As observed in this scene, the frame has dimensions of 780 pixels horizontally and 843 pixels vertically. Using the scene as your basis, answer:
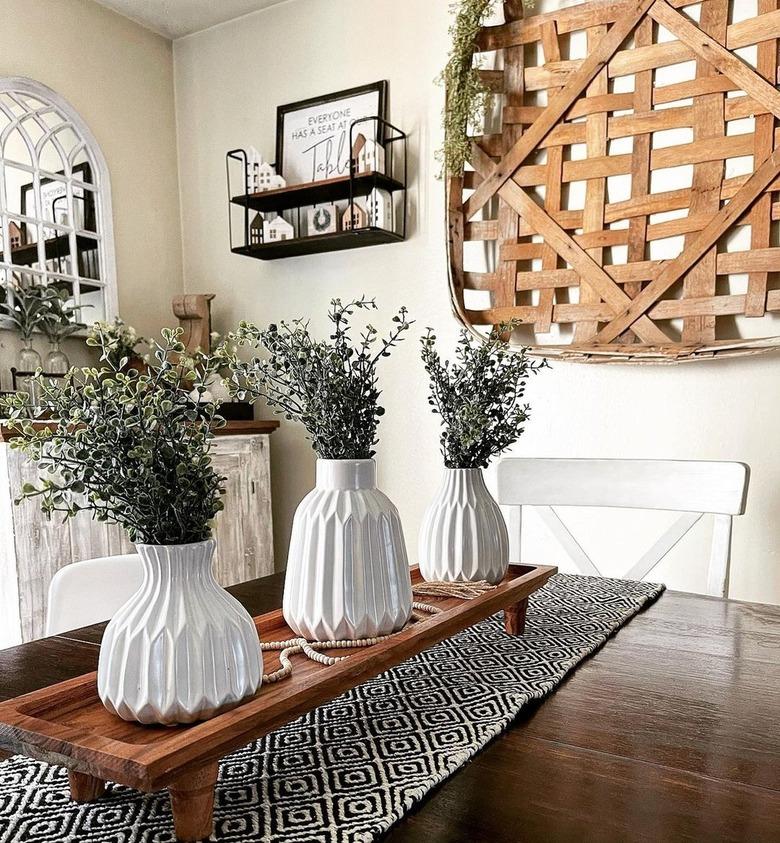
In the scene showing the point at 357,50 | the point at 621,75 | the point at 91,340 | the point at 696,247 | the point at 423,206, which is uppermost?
the point at 357,50

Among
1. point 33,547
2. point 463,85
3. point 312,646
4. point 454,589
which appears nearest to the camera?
point 312,646

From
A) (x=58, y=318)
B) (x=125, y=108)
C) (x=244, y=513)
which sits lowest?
(x=244, y=513)

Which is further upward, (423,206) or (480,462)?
(423,206)

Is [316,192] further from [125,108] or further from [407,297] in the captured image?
[125,108]

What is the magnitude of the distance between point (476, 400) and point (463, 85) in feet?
5.39

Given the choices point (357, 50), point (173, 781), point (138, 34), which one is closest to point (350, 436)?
point (173, 781)

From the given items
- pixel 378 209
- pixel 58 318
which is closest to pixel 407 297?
pixel 378 209

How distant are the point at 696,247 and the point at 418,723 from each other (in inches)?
68.4

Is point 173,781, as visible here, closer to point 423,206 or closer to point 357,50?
point 423,206

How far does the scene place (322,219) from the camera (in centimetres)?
269

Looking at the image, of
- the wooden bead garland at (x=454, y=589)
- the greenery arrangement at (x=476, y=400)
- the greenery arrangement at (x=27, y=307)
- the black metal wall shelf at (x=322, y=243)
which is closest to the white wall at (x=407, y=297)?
the black metal wall shelf at (x=322, y=243)

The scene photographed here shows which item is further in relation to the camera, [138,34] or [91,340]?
[138,34]

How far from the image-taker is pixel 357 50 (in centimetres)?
269

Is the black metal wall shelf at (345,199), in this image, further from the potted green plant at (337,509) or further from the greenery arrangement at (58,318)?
the potted green plant at (337,509)
